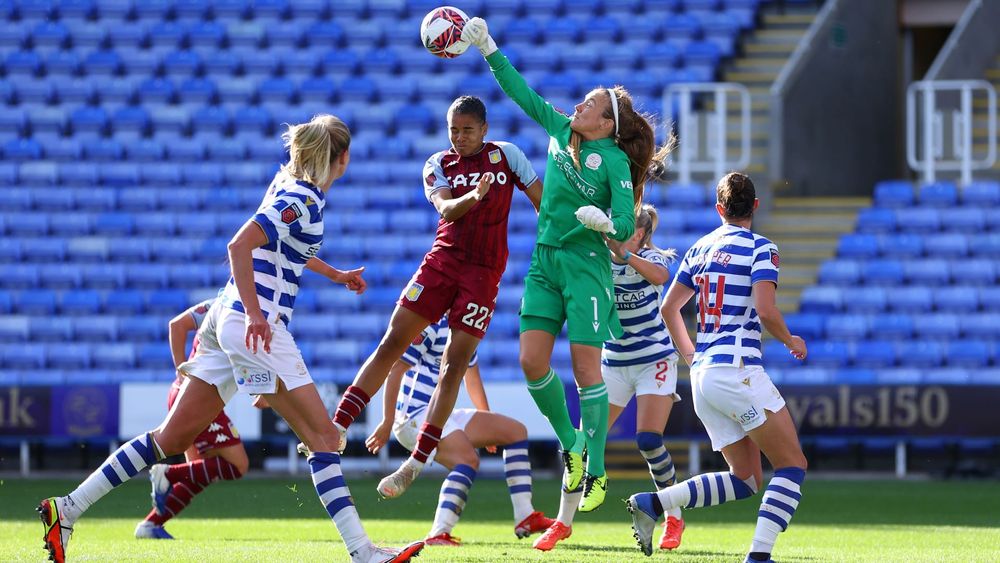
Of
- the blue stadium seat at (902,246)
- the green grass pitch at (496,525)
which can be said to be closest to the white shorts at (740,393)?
the green grass pitch at (496,525)

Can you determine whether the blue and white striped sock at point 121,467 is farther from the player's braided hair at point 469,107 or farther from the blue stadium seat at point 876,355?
the blue stadium seat at point 876,355

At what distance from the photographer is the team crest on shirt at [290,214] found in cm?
620

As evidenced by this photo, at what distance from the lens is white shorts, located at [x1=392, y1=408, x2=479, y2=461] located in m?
8.63

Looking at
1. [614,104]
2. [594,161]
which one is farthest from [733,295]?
[614,104]

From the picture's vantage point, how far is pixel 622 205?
7.05 m

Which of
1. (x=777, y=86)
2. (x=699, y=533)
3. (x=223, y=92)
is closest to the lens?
(x=699, y=533)

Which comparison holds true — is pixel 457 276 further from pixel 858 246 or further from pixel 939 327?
pixel 858 246

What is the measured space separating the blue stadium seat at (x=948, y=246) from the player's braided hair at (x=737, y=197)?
10279 millimetres

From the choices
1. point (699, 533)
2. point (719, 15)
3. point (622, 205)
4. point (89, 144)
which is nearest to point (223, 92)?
point (89, 144)

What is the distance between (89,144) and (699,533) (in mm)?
11948

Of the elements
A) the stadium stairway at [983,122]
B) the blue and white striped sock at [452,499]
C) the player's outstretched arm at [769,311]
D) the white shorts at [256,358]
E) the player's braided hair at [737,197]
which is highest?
the stadium stairway at [983,122]

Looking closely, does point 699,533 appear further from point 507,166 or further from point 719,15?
point 719,15

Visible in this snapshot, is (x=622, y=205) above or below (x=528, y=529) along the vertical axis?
above

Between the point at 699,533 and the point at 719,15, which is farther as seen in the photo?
the point at 719,15
